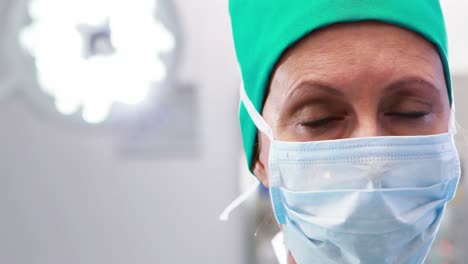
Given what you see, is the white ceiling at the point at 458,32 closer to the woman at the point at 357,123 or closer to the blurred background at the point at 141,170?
the blurred background at the point at 141,170

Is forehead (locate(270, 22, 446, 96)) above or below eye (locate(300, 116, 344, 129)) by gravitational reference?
above

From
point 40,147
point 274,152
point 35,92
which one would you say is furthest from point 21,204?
point 274,152

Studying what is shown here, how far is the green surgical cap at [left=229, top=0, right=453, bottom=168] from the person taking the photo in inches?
28.6

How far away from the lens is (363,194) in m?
0.75

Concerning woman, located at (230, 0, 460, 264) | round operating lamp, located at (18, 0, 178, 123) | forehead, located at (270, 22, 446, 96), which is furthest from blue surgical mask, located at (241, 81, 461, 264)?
round operating lamp, located at (18, 0, 178, 123)

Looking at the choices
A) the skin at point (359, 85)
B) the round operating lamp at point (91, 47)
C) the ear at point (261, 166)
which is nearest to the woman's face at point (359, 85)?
the skin at point (359, 85)

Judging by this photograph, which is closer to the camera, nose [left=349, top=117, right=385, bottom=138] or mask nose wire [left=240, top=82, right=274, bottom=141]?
nose [left=349, top=117, right=385, bottom=138]

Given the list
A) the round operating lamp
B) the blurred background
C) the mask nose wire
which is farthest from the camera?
the blurred background

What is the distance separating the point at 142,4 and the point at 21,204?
101cm

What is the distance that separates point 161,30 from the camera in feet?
5.90

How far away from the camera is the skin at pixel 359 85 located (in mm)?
717

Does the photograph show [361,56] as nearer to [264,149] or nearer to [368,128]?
[368,128]

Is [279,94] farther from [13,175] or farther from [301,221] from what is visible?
[13,175]

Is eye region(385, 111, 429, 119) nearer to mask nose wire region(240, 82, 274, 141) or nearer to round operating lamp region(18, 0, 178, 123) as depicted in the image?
mask nose wire region(240, 82, 274, 141)
